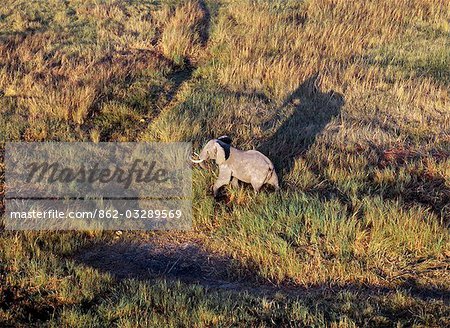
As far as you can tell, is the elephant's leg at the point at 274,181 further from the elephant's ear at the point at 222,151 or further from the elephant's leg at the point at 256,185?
the elephant's ear at the point at 222,151

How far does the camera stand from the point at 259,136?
298 inches

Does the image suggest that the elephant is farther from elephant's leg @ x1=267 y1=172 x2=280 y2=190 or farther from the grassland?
the grassland

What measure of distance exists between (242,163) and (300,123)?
2.38m

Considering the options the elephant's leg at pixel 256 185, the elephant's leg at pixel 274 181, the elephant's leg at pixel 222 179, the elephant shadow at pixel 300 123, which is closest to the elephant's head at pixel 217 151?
the elephant's leg at pixel 222 179

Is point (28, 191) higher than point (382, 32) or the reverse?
the reverse

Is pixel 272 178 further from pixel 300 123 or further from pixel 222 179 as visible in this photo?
pixel 300 123

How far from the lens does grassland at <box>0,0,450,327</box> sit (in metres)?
4.70

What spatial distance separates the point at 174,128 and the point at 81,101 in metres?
1.68

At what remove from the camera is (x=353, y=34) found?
35.1 ft

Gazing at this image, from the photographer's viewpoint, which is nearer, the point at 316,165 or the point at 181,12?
the point at 316,165

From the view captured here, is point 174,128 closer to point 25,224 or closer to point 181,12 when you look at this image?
point 25,224

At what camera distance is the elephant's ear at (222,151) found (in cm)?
579

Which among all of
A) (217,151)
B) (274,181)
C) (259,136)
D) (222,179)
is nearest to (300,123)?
(259,136)

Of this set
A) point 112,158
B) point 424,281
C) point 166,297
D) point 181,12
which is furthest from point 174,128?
point 181,12
